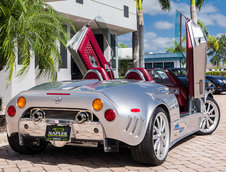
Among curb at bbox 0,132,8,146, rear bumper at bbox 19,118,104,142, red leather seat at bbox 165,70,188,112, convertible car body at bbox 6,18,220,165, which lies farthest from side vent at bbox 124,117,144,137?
curb at bbox 0,132,8,146

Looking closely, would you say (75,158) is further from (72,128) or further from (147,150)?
(147,150)

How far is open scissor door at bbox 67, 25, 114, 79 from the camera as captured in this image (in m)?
5.62

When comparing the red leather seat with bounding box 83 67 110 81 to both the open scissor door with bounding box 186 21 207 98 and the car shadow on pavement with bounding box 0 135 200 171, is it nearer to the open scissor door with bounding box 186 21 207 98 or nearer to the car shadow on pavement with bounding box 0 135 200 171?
the car shadow on pavement with bounding box 0 135 200 171

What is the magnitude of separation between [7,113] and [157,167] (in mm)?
2106

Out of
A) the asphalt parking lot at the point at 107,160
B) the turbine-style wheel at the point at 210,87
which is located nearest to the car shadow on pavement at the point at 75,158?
the asphalt parking lot at the point at 107,160

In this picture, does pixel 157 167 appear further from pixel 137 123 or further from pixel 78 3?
pixel 78 3

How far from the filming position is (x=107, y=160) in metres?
4.59

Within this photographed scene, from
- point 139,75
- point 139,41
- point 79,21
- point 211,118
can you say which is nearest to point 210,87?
point 139,41

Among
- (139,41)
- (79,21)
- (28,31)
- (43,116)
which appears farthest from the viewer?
(139,41)

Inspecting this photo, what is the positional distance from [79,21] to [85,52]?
43.9 ft

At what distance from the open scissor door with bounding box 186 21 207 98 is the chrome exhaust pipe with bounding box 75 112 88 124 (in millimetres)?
2261

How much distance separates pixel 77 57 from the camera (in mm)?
5738

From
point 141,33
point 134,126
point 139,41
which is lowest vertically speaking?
point 134,126

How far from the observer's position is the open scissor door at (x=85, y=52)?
18.4 ft
